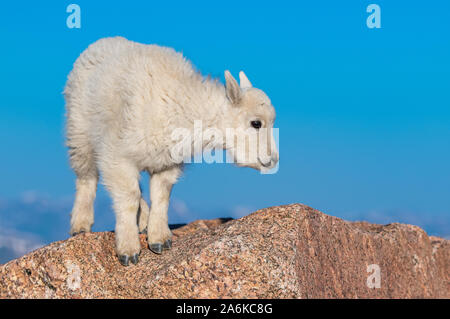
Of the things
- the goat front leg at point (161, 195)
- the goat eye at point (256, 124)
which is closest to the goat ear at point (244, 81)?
the goat eye at point (256, 124)

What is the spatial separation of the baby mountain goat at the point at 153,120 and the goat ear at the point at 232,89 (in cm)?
2

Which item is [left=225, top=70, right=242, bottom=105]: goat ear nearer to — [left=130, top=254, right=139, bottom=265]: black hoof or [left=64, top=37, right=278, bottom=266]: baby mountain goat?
[left=64, top=37, right=278, bottom=266]: baby mountain goat

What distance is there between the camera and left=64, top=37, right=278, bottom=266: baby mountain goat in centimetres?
818

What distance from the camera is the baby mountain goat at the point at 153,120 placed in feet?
26.8

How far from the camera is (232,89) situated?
26.2 feet

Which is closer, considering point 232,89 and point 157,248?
point 232,89

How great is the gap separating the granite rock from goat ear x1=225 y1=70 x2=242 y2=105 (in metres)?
1.79

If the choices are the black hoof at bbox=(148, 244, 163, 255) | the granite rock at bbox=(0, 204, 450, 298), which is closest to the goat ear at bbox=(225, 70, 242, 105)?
the granite rock at bbox=(0, 204, 450, 298)

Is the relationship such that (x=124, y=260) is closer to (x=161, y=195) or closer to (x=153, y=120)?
(x=161, y=195)

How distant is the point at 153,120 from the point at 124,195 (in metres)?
1.36

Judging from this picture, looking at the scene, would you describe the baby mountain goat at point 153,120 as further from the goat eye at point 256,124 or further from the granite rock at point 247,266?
the granite rock at point 247,266

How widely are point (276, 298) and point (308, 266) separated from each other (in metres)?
0.80

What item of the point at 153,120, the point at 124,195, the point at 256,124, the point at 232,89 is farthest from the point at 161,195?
the point at 232,89
